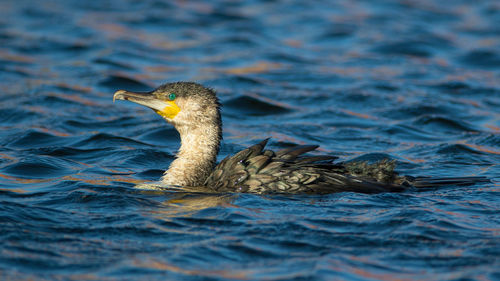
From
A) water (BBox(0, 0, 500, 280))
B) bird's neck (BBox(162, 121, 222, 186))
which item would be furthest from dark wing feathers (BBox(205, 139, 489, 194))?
bird's neck (BBox(162, 121, 222, 186))

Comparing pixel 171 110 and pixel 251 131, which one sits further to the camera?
pixel 251 131

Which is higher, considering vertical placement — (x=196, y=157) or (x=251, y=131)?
(x=196, y=157)

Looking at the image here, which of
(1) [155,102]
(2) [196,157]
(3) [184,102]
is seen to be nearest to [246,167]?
(2) [196,157]

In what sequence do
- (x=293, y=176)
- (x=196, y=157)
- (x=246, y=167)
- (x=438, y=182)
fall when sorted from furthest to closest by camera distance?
1. (x=196, y=157)
2. (x=438, y=182)
3. (x=246, y=167)
4. (x=293, y=176)

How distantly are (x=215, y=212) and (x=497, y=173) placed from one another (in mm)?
3907

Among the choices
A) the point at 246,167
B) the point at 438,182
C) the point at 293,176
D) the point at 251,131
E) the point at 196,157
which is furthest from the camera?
the point at 251,131

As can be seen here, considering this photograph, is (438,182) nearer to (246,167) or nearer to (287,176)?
(287,176)

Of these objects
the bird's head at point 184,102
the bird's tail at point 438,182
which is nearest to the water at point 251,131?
the bird's tail at point 438,182

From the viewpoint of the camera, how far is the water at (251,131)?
617 centimetres

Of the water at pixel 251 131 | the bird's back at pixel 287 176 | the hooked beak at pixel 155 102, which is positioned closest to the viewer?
the water at pixel 251 131

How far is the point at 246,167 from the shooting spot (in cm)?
761

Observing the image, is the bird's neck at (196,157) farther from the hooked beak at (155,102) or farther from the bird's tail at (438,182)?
the bird's tail at (438,182)

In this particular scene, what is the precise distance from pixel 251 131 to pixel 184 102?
342cm

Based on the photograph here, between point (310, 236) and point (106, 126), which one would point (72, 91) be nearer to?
point (106, 126)
